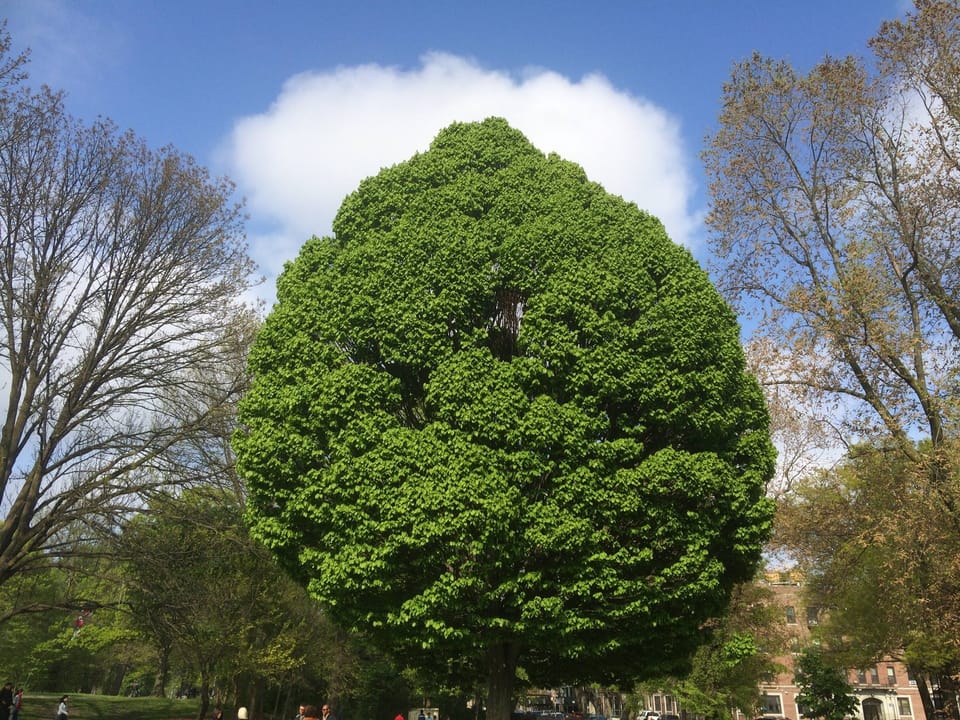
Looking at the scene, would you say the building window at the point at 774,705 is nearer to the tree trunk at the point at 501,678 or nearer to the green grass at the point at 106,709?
the green grass at the point at 106,709

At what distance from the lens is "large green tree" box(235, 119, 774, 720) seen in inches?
468

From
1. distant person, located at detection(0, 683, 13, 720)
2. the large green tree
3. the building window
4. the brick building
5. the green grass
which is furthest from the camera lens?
the building window

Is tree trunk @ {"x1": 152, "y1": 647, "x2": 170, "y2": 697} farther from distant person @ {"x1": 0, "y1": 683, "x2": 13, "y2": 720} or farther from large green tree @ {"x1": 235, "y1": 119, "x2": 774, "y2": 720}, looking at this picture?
large green tree @ {"x1": 235, "y1": 119, "x2": 774, "y2": 720}

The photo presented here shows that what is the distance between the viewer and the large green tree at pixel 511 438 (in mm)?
11883

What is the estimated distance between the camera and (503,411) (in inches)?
478

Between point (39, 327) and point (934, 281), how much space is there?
19.6 meters

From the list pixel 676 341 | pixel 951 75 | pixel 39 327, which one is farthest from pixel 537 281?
pixel 39 327

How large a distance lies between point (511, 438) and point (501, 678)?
5.65 metres

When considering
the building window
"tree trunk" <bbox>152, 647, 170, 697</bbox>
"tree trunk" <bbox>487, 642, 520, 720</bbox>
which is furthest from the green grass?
the building window

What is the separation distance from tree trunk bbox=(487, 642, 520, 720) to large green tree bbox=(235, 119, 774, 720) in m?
0.04

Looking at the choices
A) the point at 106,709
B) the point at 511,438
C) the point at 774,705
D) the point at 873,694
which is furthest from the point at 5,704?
the point at 873,694

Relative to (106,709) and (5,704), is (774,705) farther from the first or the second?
(5,704)

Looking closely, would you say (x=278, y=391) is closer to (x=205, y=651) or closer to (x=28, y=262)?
(x=28, y=262)

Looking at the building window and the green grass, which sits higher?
the green grass
